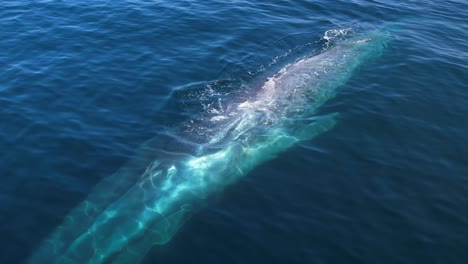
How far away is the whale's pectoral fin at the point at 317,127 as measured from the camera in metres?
29.4

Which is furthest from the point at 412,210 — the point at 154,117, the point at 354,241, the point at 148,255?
the point at 154,117

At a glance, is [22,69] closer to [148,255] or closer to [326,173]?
[148,255]

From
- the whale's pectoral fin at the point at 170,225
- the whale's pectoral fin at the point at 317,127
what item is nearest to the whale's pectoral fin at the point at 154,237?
the whale's pectoral fin at the point at 170,225

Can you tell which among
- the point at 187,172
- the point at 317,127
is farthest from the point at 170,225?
the point at 317,127

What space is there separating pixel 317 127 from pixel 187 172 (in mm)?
9610

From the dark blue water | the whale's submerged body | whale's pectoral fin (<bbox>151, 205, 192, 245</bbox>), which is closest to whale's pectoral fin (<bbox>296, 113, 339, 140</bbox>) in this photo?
the whale's submerged body

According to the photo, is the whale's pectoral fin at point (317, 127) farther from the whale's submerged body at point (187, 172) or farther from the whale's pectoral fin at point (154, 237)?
the whale's pectoral fin at point (154, 237)

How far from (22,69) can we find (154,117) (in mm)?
13602

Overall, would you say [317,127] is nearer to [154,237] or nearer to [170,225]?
[170,225]

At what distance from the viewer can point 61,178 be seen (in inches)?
1019

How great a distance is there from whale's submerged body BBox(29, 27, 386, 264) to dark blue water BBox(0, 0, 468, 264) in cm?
85

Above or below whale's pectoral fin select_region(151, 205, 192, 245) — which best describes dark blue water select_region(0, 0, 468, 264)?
above

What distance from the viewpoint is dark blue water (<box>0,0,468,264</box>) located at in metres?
22.0

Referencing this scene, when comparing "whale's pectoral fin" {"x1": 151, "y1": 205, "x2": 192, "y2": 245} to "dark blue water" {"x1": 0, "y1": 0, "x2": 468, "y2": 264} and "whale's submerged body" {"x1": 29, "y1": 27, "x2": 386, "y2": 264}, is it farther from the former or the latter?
"dark blue water" {"x1": 0, "y1": 0, "x2": 468, "y2": 264}
